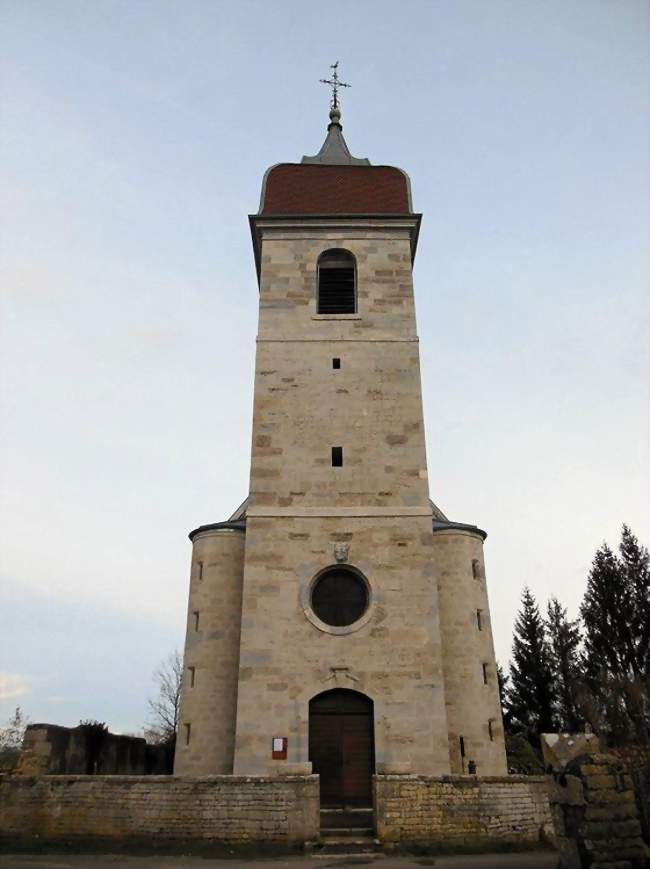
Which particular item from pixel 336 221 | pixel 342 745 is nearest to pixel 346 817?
pixel 342 745

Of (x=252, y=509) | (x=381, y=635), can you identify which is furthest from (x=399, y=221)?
(x=381, y=635)

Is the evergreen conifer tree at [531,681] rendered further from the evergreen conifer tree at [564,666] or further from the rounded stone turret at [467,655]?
the rounded stone turret at [467,655]

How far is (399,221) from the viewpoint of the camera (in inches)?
814

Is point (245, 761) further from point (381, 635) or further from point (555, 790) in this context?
point (555, 790)

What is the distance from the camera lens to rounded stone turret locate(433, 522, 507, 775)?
15922 millimetres

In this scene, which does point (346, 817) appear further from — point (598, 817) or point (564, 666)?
point (564, 666)

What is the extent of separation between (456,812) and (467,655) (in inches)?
220

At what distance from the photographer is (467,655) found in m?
16.8

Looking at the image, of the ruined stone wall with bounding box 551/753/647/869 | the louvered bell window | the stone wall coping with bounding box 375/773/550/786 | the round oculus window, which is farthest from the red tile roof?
the ruined stone wall with bounding box 551/753/647/869

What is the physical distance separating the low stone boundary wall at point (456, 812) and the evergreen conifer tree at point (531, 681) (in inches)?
779

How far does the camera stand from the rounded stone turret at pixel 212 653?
15.9 meters

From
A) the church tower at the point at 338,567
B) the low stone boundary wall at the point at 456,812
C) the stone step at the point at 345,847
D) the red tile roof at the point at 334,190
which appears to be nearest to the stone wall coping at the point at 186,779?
the stone step at the point at 345,847

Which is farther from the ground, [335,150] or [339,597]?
[335,150]

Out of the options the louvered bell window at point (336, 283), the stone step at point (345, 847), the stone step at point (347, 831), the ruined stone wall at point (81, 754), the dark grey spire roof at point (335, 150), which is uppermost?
the dark grey spire roof at point (335, 150)
